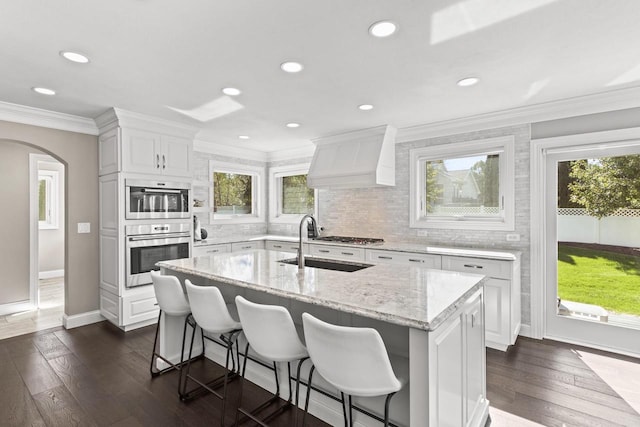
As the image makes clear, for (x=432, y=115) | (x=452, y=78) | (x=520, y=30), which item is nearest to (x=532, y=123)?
(x=432, y=115)

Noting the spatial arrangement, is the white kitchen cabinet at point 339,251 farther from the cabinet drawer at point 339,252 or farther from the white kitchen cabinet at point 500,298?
the white kitchen cabinet at point 500,298

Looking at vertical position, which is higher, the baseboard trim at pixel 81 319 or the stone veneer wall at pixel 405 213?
the stone veneer wall at pixel 405 213

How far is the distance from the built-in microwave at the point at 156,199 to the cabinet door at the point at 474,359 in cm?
363

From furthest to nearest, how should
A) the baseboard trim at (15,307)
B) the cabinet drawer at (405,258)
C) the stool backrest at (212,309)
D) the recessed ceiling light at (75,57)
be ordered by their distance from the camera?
the baseboard trim at (15,307) < the cabinet drawer at (405,258) < the recessed ceiling light at (75,57) < the stool backrest at (212,309)

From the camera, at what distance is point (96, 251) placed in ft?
13.5

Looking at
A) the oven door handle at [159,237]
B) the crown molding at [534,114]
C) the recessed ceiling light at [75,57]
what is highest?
the recessed ceiling light at [75,57]

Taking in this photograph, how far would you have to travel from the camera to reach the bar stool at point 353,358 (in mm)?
1365

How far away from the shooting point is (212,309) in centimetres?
210

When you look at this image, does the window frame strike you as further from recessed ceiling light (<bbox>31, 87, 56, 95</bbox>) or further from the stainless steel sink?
the stainless steel sink

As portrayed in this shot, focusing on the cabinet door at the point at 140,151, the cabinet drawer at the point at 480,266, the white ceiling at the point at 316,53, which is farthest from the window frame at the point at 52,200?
the cabinet drawer at the point at 480,266

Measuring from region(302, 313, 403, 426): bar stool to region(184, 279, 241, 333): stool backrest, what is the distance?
79 cm

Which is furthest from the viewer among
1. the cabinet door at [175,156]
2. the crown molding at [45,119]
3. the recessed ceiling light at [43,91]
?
the cabinet door at [175,156]

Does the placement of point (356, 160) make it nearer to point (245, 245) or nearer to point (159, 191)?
point (245, 245)

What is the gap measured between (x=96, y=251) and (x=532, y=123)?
5.38m
